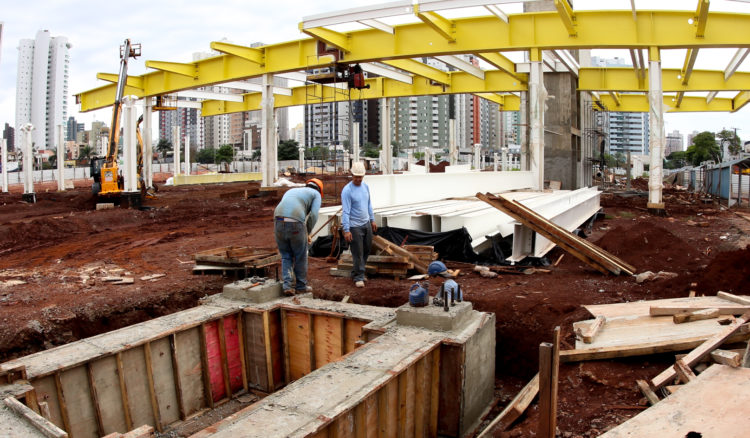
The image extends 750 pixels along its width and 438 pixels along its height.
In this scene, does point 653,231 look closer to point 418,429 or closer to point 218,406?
point 418,429

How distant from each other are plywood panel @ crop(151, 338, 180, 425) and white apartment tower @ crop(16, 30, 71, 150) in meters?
134

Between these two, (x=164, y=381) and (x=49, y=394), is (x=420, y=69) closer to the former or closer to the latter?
(x=164, y=381)

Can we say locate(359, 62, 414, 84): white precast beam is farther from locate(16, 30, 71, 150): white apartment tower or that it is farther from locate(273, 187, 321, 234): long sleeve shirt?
locate(16, 30, 71, 150): white apartment tower

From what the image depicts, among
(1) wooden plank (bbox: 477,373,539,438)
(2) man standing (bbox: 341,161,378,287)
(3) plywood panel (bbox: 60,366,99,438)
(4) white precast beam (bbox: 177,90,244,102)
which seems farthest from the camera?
(4) white precast beam (bbox: 177,90,244,102)

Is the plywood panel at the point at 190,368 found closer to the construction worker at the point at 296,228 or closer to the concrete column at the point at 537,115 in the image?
the construction worker at the point at 296,228

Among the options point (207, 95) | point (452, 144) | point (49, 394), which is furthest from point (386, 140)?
point (49, 394)

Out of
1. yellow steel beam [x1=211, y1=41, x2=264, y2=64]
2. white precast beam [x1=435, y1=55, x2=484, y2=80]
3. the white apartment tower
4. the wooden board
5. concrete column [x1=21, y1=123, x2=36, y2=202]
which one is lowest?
the wooden board

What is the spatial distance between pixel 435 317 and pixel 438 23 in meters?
12.2

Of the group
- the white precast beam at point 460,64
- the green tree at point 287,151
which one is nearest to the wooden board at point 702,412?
the white precast beam at point 460,64

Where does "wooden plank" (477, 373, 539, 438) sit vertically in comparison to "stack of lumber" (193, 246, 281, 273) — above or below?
below

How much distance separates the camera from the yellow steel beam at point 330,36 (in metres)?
16.8

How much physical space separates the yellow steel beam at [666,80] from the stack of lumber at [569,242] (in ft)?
55.2

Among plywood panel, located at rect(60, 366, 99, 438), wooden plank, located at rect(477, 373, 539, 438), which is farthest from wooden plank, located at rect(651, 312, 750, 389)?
plywood panel, located at rect(60, 366, 99, 438)

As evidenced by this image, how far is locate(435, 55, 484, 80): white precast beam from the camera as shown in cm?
1992
